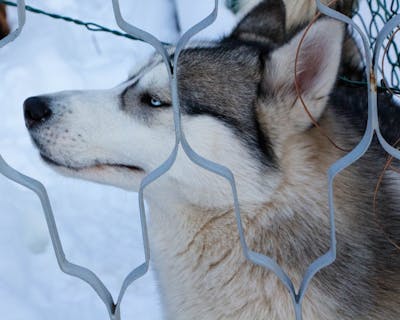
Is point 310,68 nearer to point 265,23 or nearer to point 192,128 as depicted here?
point 192,128

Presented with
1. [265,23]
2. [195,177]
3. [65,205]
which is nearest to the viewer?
[195,177]

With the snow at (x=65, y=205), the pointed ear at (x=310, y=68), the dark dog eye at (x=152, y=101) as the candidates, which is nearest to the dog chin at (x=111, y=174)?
the dark dog eye at (x=152, y=101)

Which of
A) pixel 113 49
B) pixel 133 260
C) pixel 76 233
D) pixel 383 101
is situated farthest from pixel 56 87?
pixel 383 101

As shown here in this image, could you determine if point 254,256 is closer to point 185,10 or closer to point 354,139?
point 354,139

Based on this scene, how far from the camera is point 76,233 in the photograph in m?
2.39

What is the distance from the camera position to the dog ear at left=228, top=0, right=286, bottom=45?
66.6 inches

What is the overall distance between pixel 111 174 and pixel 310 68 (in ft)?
1.50

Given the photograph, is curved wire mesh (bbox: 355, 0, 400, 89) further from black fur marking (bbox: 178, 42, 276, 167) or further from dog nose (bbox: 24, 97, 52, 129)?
dog nose (bbox: 24, 97, 52, 129)

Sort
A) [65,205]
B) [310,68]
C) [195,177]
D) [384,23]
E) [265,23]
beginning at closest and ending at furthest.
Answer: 1. [310,68]
2. [195,177]
3. [265,23]
4. [384,23]
5. [65,205]

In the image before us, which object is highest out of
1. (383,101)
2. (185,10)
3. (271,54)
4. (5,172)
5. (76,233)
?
(271,54)

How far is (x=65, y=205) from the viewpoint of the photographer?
2529 millimetres

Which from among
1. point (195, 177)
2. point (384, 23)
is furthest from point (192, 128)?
point (384, 23)

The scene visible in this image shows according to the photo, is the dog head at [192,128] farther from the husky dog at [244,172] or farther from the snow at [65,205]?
the snow at [65,205]

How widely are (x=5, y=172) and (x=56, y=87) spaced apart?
212 cm
